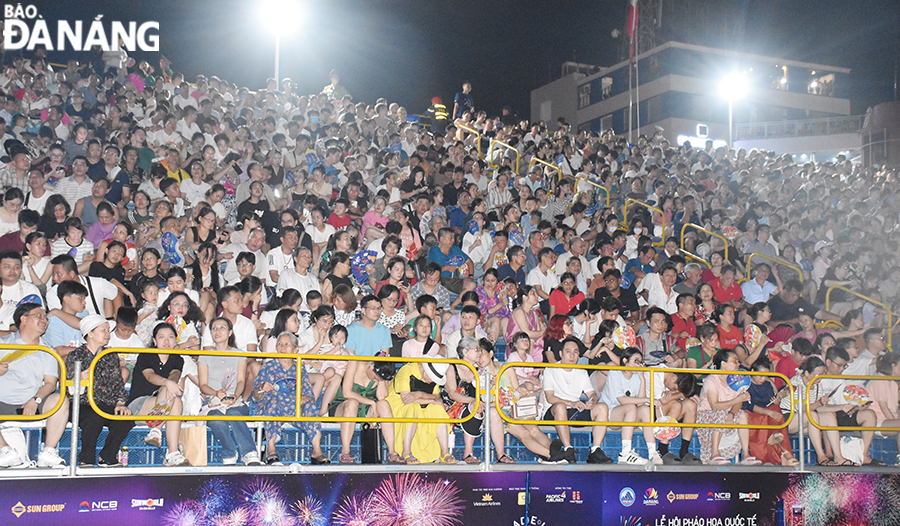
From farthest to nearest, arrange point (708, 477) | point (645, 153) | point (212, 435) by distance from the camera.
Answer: point (645, 153) < point (708, 477) < point (212, 435)

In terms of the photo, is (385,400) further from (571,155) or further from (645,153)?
(645,153)

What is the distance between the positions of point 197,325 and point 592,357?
477cm

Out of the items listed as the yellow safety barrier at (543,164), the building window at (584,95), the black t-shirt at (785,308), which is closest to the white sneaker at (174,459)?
the black t-shirt at (785,308)

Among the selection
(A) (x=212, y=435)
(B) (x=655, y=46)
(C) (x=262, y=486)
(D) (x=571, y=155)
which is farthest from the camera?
(B) (x=655, y=46)

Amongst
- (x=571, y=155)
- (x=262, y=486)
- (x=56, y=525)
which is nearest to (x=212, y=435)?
(x=262, y=486)

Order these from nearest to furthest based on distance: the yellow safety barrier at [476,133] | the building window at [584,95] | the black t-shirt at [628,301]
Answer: the black t-shirt at [628,301]
the yellow safety barrier at [476,133]
the building window at [584,95]

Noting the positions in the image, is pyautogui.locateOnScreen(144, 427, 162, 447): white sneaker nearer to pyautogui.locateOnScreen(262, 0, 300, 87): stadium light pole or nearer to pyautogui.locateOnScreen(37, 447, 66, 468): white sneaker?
pyautogui.locateOnScreen(37, 447, 66, 468): white sneaker

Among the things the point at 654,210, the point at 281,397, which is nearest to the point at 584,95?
the point at 654,210

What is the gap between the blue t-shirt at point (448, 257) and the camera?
12.1 meters

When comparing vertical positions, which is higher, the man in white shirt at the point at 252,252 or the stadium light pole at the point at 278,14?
the stadium light pole at the point at 278,14

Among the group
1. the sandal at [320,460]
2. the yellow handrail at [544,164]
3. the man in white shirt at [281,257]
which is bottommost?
the sandal at [320,460]

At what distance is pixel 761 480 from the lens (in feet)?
29.3

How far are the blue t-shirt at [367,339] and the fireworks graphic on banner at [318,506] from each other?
5.43ft

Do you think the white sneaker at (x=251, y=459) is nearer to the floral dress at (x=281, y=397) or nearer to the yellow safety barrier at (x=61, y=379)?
the floral dress at (x=281, y=397)
